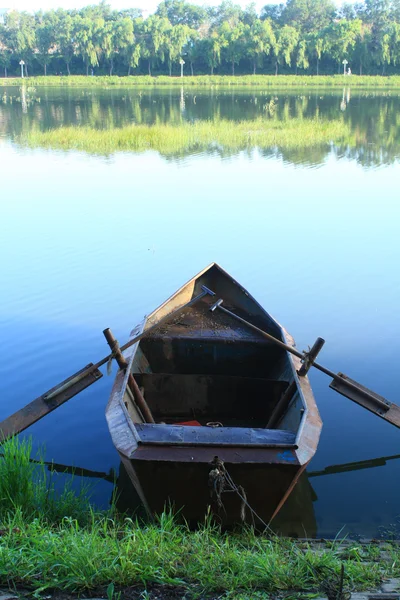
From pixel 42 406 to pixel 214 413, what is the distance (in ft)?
5.88

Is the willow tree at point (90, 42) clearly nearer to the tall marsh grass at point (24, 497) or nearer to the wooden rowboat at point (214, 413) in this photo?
the wooden rowboat at point (214, 413)

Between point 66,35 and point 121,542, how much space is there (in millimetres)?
90073

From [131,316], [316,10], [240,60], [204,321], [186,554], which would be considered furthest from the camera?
[316,10]

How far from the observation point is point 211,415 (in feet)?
21.7

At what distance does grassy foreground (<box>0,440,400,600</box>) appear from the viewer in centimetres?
347

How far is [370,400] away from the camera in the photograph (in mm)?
5820

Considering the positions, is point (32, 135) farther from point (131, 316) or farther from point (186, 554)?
point (186, 554)

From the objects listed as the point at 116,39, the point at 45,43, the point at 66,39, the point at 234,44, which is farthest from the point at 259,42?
the point at 45,43

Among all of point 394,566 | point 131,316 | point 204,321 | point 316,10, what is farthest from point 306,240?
point 316,10

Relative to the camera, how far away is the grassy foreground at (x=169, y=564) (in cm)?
347

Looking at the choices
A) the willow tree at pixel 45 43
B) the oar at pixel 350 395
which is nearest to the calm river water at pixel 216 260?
the oar at pixel 350 395

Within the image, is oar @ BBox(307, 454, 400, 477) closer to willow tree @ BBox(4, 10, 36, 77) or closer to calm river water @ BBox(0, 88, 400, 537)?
calm river water @ BBox(0, 88, 400, 537)

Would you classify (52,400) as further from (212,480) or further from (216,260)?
(216,260)

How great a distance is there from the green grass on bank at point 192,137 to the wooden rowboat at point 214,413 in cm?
1644
